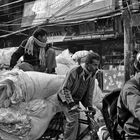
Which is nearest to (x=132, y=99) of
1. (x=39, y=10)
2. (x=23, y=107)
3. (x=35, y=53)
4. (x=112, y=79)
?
(x=23, y=107)

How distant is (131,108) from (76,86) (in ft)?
5.03

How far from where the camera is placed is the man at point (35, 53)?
14.5 ft

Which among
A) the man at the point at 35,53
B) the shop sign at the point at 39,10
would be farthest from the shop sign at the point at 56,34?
the man at the point at 35,53

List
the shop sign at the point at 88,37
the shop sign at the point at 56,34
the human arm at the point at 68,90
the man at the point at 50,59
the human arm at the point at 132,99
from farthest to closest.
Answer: the shop sign at the point at 56,34 < the shop sign at the point at 88,37 < the man at the point at 50,59 < the human arm at the point at 68,90 < the human arm at the point at 132,99

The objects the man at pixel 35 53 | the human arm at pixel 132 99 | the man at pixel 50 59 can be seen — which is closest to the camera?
the human arm at pixel 132 99

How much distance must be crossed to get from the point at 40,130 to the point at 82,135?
63 centimetres

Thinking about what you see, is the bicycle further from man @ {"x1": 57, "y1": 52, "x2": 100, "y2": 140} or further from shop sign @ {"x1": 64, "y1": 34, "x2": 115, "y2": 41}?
shop sign @ {"x1": 64, "y1": 34, "x2": 115, "y2": 41}

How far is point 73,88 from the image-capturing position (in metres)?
3.56

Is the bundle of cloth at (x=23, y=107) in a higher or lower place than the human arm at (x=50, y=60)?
lower

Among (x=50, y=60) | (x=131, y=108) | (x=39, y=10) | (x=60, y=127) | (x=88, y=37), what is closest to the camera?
(x=131, y=108)

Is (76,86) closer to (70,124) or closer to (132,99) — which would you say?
(70,124)

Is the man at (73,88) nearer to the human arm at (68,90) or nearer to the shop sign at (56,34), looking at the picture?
the human arm at (68,90)

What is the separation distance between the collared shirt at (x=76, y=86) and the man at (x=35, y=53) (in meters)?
1.16

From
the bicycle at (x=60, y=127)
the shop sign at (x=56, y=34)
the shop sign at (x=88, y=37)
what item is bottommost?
the bicycle at (x=60, y=127)
